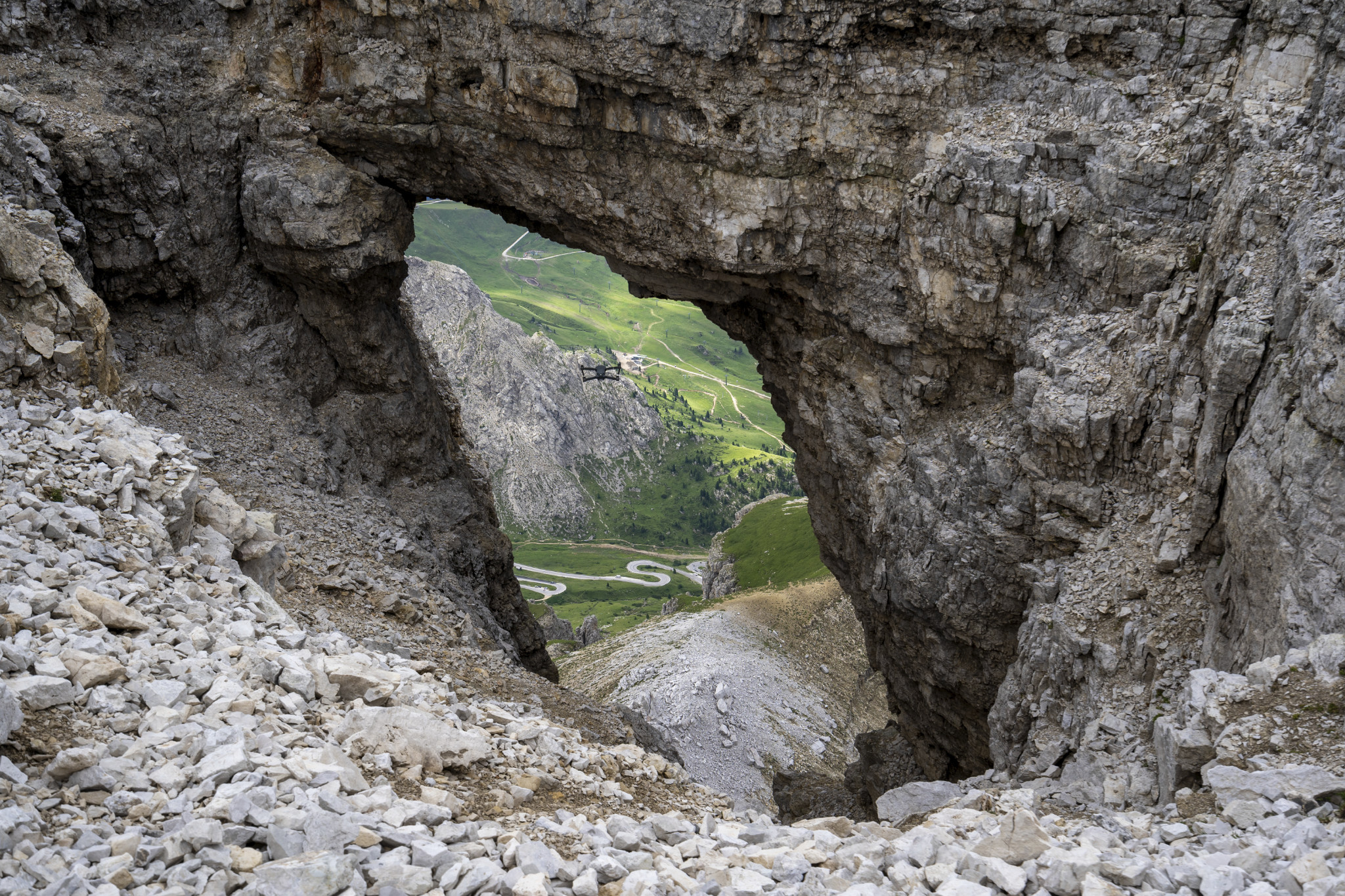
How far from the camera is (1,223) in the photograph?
2377cm

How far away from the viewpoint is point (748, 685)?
2479 inches

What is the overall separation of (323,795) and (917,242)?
27.4 meters

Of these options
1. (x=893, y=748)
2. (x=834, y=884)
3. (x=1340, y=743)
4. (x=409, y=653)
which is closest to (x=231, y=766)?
(x=834, y=884)

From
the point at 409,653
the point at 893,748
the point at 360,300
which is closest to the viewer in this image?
the point at 409,653

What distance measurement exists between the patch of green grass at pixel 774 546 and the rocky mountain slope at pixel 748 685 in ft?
83.8

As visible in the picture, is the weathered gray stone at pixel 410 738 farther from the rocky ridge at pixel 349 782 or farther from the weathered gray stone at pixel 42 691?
the weathered gray stone at pixel 42 691

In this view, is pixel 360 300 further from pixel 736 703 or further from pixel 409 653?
pixel 736 703

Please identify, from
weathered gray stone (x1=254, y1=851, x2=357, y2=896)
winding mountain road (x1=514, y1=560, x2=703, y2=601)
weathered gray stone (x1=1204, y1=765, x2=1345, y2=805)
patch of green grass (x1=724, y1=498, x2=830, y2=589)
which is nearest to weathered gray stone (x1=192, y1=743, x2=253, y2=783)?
weathered gray stone (x1=254, y1=851, x2=357, y2=896)

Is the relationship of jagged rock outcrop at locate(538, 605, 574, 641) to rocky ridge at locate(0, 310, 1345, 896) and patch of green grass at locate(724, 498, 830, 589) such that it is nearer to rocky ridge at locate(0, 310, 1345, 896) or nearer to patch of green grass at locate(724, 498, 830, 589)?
patch of green grass at locate(724, 498, 830, 589)

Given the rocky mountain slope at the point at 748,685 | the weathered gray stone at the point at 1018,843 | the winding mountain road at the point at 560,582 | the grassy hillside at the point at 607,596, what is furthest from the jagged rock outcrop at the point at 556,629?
the weathered gray stone at the point at 1018,843

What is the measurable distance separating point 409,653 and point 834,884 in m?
17.4

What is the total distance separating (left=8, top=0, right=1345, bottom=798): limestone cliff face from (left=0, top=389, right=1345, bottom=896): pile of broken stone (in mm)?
8735

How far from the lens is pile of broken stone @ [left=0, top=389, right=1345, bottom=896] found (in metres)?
10.4

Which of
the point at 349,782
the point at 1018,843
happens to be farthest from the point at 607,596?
the point at 1018,843
